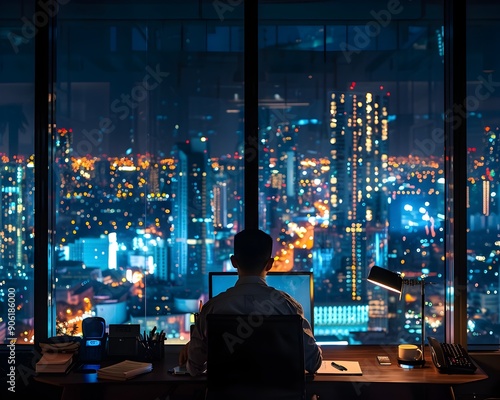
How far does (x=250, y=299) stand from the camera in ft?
8.06

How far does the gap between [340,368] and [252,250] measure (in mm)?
874

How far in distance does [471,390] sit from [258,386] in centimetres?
196

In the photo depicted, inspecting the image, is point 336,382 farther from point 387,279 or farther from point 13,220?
point 13,220

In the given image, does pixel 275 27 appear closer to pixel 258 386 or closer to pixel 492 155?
pixel 492 155

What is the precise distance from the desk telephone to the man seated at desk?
31.8 inches

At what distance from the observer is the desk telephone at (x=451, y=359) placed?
2.98m

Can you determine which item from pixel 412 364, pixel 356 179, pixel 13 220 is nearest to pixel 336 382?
pixel 412 364

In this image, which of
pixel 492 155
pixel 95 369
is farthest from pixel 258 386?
pixel 492 155

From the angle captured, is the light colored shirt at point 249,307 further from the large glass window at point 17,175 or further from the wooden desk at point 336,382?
the large glass window at point 17,175

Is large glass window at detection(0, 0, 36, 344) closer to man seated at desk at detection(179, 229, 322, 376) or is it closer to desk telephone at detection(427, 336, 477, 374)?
man seated at desk at detection(179, 229, 322, 376)

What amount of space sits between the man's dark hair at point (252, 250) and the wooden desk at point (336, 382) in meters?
0.65

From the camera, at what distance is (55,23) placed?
150 inches

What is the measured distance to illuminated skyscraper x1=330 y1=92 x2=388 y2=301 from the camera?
12.3 feet

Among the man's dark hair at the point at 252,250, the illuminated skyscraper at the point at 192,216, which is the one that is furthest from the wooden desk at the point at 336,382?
the man's dark hair at the point at 252,250
